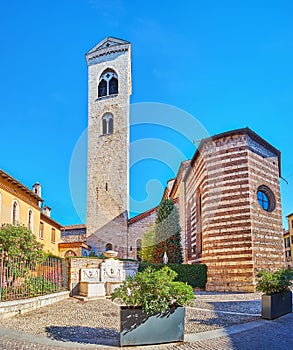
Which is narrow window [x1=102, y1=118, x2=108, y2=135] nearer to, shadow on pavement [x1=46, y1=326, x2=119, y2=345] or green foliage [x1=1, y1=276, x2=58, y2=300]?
green foliage [x1=1, y1=276, x2=58, y2=300]

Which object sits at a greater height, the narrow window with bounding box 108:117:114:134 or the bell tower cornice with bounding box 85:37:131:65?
the bell tower cornice with bounding box 85:37:131:65

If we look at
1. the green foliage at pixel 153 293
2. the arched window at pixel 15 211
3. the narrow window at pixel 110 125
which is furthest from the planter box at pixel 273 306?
the narrow window at pixel 110 125

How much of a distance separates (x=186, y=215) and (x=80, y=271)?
35.5 ft

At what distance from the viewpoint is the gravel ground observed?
706 cm

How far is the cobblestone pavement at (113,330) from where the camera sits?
6.04m

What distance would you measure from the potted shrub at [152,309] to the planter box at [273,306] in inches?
126

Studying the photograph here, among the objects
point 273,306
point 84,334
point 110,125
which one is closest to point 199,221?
point 273,306

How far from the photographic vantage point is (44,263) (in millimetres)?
13148

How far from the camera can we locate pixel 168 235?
79.3 feet

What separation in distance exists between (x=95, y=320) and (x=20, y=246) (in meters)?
4.99

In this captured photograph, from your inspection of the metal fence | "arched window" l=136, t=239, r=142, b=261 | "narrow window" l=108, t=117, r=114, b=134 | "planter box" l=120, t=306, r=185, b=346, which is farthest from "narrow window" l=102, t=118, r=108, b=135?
"planter box" l=120, t=306, r=185, b=346

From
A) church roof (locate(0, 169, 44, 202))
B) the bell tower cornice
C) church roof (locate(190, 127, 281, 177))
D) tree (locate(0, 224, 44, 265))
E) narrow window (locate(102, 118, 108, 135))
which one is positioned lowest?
tree (locate(0, 224, 44, 265))

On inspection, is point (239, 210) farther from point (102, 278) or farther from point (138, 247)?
point (138, 247)

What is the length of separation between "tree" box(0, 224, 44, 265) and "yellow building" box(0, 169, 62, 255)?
20.1ft
